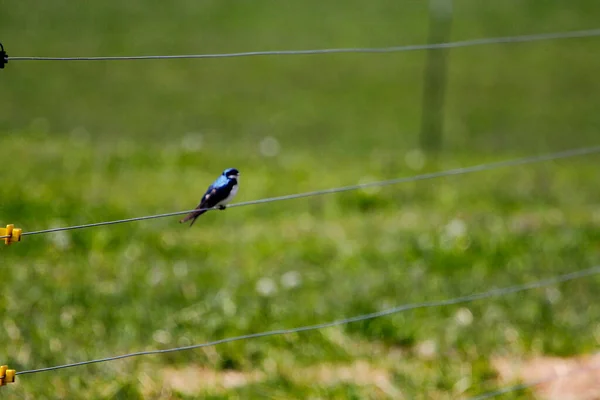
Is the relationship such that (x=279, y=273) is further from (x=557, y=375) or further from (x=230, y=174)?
(x=230, y=174)

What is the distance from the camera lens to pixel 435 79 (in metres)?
16.7

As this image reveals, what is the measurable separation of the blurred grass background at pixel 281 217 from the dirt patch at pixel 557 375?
0.45 feet

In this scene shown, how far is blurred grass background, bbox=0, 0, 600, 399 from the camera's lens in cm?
549

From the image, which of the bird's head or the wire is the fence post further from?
the bird's head

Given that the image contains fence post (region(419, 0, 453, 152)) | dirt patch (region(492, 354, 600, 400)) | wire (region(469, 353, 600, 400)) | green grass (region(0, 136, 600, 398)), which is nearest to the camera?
wire (region(469, 353, 600, 400))

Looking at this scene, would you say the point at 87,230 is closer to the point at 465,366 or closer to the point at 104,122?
the point at 465,366

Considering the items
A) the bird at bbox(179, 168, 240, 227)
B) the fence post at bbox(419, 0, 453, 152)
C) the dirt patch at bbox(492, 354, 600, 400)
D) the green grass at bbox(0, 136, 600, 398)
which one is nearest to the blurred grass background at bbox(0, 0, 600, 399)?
the green grass at bbox(0, 136, 600, 398)

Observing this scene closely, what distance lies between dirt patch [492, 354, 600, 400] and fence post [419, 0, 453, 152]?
729 centimetres

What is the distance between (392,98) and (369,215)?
7.68 metres

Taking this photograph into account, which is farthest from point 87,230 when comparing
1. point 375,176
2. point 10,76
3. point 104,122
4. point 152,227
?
point 10,76

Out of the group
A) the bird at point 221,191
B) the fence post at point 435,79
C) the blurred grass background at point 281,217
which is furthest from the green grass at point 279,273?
the fence post at point 435,79

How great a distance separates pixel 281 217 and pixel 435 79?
888 cm

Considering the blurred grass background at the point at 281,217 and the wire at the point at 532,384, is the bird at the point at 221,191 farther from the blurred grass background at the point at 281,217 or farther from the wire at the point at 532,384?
the wire at the point at 532,384

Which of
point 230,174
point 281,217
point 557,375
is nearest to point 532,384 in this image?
point 557,375
